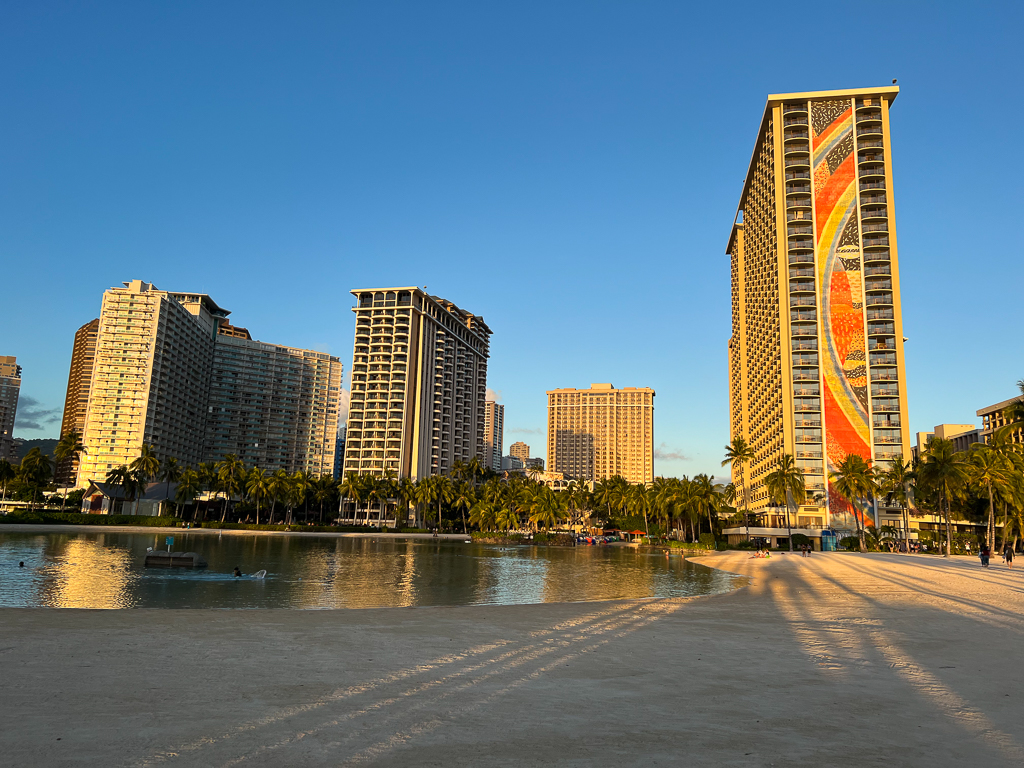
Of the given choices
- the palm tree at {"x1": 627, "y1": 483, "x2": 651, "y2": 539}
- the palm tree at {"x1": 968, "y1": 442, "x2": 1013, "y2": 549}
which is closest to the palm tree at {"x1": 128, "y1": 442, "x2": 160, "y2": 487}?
the palm tree at {"x1": 627, "y1": 483, "x2": 651, "y2": 539}

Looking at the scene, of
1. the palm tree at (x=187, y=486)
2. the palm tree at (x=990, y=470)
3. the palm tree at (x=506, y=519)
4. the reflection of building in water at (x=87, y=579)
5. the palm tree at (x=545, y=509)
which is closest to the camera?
the reflection of building in water at (x=87, y=579)

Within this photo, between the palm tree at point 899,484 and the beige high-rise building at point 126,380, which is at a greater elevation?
the beige high-rise building at point 126,380

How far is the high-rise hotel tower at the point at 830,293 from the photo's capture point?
11994 centimetres

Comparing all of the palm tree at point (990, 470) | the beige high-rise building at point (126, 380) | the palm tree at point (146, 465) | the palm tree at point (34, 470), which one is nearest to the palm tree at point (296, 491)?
the palm tree at point (146, 465)

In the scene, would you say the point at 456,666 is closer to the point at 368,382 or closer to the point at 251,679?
the point at 251,679

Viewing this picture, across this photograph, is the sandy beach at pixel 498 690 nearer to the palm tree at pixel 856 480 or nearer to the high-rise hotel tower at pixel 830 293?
the palm tree at pixel 856 480

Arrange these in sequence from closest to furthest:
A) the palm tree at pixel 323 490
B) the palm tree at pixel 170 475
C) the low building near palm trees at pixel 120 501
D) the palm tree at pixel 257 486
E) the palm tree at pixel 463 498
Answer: the palm tree at pixel 257 486 → the low building near palm trees at pixel 120 501 → the palm tree at pixel 170 475 → the palm tree at pixel 463 498 → the palm tree at pixel 323 490

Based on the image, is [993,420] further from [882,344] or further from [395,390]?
[395,390]

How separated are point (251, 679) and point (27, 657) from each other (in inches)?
207

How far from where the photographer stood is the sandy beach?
338 inches

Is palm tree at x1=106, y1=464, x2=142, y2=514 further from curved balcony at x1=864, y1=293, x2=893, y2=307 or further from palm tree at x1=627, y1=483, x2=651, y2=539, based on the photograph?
curved balcony at x1=864, y1=293, x2=893, y2=307

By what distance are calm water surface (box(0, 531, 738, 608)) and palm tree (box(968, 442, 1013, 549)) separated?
33.9 meters

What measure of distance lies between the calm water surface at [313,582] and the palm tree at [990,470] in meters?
33.9

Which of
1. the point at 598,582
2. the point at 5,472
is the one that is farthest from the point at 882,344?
the point at 5,472
